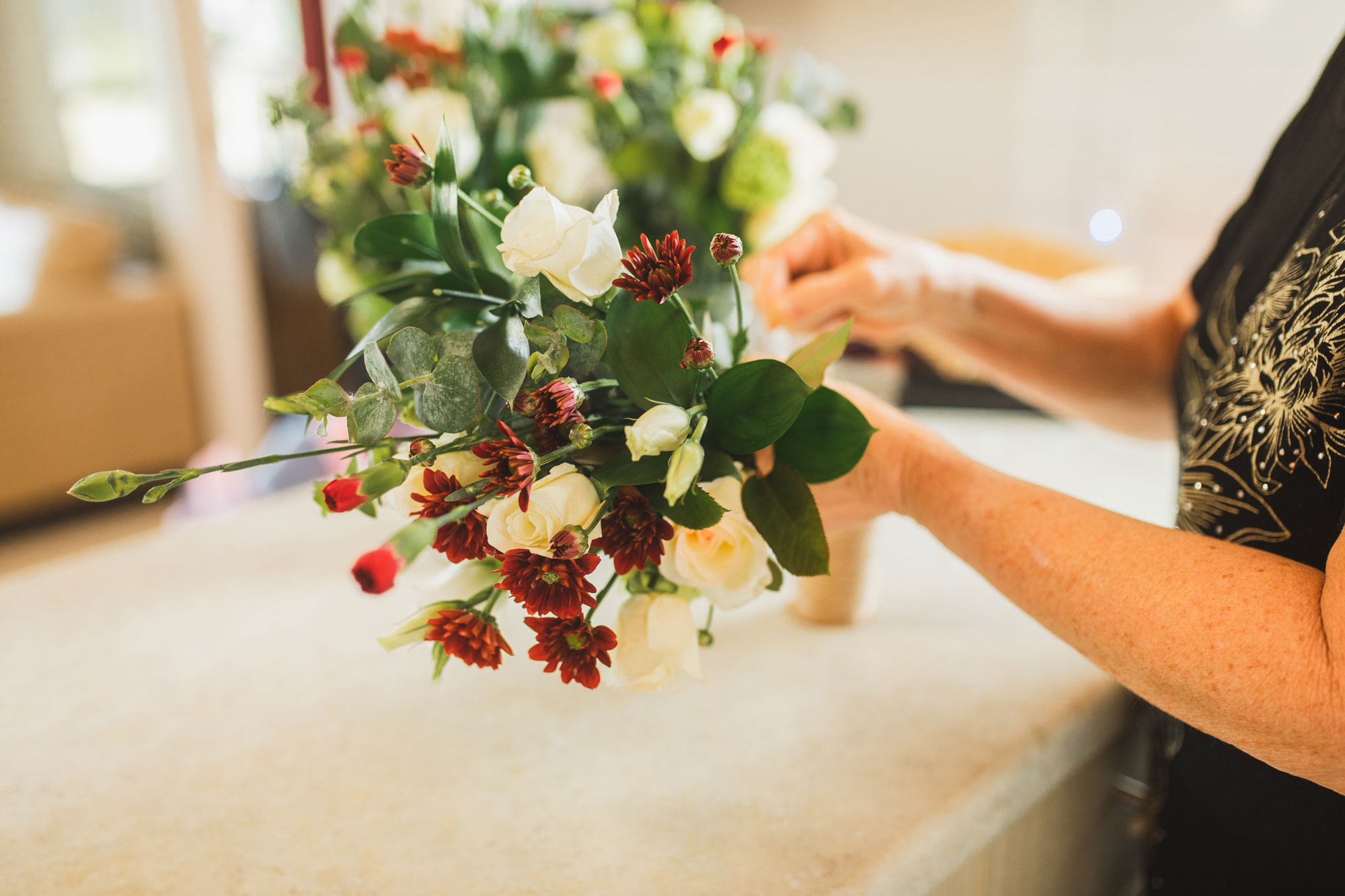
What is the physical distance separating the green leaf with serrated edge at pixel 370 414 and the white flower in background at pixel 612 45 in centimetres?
68

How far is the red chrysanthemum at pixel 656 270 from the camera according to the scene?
0.41 m

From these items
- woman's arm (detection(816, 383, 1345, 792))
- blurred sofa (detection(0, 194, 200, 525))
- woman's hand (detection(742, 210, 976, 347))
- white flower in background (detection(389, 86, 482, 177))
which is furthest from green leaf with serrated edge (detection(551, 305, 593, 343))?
blurred sofa (detection(0, 194, 200, 525))

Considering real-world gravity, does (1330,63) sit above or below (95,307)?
above

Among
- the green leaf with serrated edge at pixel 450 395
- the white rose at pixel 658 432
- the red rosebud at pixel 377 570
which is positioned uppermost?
the green leaf with serrated edge at pixel 450 395

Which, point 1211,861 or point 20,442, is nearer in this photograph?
point 1211,861

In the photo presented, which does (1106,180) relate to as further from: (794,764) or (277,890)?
(277,890)

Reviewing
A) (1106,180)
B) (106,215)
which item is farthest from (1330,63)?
(106,215)

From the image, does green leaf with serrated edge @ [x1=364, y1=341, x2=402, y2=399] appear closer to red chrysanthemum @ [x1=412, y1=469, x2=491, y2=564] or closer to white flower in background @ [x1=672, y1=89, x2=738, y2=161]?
red chrysanthemum @ [x1=412, y1=469, x2=491, y2=564]

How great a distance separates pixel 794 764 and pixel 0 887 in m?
0.46

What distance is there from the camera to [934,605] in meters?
0.81

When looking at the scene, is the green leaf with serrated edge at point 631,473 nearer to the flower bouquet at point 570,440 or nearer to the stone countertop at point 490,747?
the flower bouquet at point 570,440

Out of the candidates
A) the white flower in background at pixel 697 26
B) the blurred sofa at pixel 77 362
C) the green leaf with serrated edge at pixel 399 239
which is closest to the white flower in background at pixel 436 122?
the white flower in background at pixel 697 26

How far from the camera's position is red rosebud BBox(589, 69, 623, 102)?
915mm

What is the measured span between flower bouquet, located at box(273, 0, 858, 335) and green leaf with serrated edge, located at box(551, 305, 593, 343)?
0.53 meters
